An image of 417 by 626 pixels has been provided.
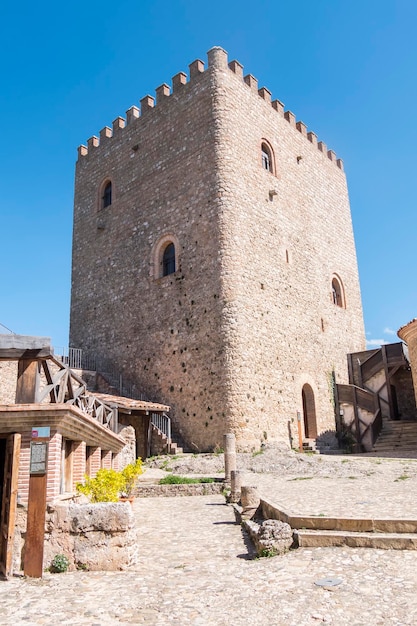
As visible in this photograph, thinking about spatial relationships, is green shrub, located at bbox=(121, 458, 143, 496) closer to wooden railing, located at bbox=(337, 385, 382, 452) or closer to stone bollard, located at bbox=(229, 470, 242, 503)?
stone bollard, located at bbox=(229, 470, 242, 503)

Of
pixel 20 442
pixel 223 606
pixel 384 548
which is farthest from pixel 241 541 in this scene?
pixel 20 442

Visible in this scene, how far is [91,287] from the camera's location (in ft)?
64.4

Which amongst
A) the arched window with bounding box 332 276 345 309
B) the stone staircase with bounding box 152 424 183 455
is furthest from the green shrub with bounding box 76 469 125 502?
the arched window with bounding box 332 276 345 309

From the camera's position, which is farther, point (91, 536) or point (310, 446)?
point (310, 446)

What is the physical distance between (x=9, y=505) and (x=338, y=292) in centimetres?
1778

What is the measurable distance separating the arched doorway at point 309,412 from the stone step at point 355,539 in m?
12.0

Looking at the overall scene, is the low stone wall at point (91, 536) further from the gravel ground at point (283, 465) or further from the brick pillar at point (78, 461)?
the gravel ground at point (283, 465)

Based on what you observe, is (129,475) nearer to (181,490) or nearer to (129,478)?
(129,478)

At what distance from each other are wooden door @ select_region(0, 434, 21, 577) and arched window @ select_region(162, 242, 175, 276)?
12.2m

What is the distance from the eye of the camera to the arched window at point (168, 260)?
56.4ft

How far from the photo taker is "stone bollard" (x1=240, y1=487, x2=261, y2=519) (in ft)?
24.0

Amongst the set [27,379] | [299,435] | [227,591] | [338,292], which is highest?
[338,292]

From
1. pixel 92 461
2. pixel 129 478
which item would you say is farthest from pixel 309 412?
pixel 92 461

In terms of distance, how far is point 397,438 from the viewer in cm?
1725
